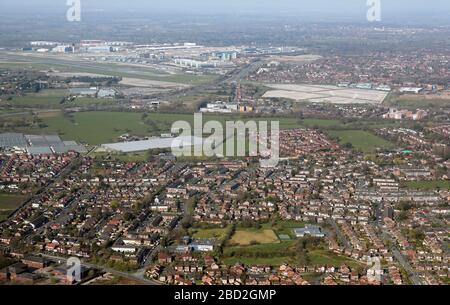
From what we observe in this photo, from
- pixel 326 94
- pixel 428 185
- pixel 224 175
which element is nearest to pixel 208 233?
pixel 224 175

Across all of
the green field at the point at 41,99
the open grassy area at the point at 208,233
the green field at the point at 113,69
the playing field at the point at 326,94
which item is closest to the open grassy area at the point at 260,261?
the open grassy area at the point at 208,233

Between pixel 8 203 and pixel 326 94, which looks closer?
pixel 8 203

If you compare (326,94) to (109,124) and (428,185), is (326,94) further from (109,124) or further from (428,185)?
(428,185)

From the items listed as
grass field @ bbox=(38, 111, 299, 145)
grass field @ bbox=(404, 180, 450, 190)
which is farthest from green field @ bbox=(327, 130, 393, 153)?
grass field @ bbox=(404, 180, 450, 190)

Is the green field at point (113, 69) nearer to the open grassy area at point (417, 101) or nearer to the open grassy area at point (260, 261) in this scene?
the open grassy area at point (417, 101)

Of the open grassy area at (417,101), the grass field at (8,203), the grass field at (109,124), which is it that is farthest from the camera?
the open grassy area at (417,101)

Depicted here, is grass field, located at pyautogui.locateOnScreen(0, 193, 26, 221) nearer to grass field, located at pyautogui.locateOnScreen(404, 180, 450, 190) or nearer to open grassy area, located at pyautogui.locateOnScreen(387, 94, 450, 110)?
grass field, located at pyautogui.locateOnScreen(404, 180, 450, 190)
